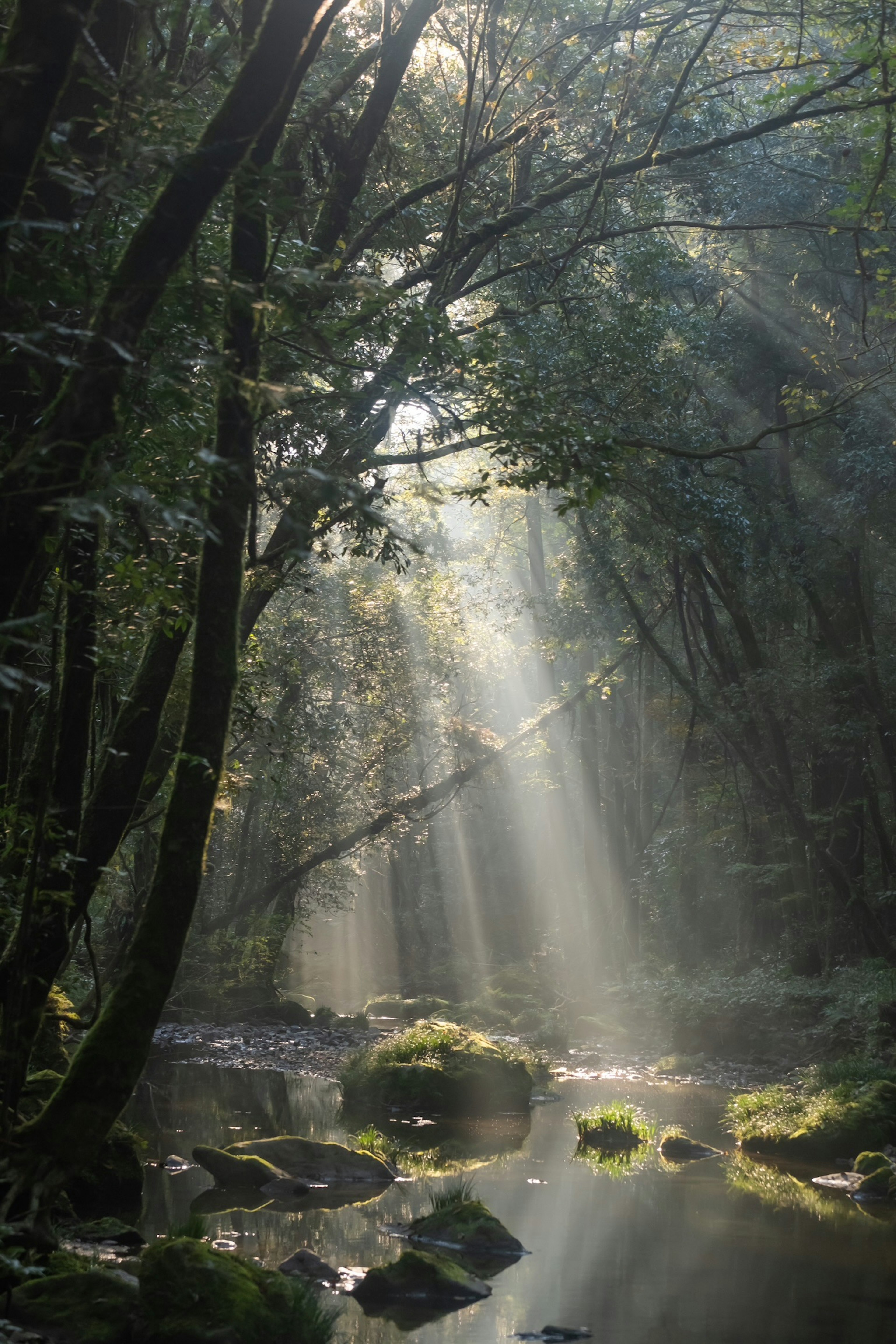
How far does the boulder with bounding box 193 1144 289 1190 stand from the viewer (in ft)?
31.9

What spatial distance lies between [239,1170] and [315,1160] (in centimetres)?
70

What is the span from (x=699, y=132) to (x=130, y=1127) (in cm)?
1204

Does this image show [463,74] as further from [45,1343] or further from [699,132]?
[45,1343]

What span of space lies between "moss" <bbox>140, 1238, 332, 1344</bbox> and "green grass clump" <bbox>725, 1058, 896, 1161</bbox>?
704 cm

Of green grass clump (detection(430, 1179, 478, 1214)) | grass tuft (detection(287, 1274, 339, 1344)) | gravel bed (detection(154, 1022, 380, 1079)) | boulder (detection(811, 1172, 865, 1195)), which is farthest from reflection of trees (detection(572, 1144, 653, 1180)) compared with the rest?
gravel bed (detection(154, 1022, 380, 1079))

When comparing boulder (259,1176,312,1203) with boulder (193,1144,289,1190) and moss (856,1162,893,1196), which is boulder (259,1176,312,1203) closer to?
boulder (193,1144,289,1190)

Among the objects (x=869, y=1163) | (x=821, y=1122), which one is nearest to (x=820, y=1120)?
(x=821, y=1122)

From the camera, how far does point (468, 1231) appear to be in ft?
26.8

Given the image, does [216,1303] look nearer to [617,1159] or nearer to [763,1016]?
[617,1159]

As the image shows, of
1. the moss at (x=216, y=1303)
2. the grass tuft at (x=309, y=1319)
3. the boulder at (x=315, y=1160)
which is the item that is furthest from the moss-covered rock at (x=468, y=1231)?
the moss at (x=216, y=1303)

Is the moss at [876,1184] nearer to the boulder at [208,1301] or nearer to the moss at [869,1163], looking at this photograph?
the moss at [869,1163]

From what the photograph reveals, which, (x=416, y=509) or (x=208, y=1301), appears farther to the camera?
(x=416, y=509)

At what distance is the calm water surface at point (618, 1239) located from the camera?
6719 mm

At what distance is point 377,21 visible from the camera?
10008 mm
